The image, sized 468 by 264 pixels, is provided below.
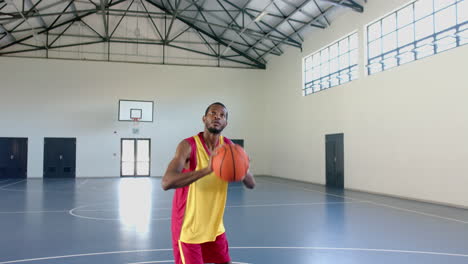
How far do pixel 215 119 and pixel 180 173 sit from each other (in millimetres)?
476

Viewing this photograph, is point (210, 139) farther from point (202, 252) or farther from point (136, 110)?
point (136, 110)

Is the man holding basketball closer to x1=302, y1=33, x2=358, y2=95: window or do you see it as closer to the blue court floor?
the blue court floor

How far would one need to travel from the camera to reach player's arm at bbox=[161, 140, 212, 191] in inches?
88.4

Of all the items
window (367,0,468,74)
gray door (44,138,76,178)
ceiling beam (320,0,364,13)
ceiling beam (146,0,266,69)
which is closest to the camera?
window (367,0,468,74)

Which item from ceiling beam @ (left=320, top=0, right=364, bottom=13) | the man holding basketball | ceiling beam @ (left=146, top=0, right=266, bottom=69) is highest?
ceiling beam @ (left=146, top=0, right=266, bottom=69)

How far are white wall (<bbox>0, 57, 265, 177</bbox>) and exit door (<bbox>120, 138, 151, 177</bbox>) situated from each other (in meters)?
0.26

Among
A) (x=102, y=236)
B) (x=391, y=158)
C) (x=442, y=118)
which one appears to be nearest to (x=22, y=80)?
(x=102, y=236)

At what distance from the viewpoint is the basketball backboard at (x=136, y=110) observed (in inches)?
758

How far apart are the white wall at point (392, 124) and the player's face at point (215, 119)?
8307mm

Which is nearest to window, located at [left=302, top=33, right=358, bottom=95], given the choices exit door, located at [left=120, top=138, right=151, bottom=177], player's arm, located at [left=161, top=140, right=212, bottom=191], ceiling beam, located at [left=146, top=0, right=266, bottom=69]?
ceiling beam, located at [left=146, top=0, right=266, bottom=69]

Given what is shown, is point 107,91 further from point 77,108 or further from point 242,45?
point 242,45

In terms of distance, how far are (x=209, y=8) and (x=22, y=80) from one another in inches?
390

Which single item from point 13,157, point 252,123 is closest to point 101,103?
point 13,157

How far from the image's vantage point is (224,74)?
21.0 metres
